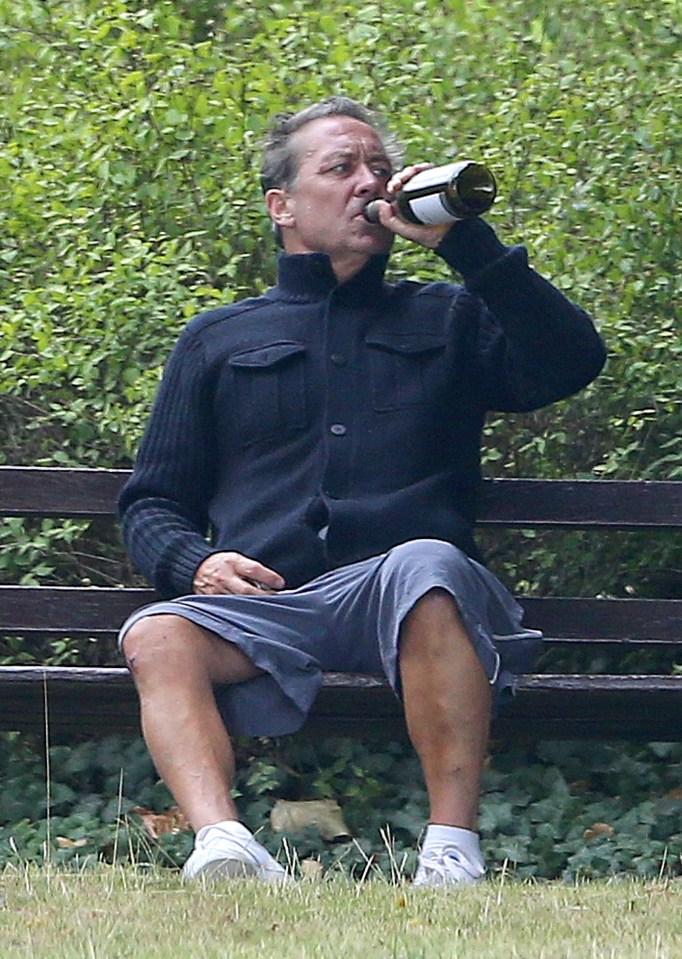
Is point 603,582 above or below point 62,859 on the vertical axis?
above

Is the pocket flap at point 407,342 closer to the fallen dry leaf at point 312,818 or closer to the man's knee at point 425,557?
the man's knee at point 425,557

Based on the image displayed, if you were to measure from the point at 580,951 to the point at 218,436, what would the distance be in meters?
1.93

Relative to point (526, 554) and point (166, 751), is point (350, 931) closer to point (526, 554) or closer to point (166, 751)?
point (166, 751)

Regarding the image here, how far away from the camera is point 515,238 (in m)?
5.16

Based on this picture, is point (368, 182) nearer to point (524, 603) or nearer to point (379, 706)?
point (524, 603)

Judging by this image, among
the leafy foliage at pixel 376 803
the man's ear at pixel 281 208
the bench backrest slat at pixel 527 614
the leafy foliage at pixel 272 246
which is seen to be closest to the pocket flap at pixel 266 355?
the man's ear at pixel 281 208

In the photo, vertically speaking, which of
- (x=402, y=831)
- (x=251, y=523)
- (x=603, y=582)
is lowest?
(x=402, y=831)

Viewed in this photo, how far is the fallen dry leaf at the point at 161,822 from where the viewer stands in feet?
15.8

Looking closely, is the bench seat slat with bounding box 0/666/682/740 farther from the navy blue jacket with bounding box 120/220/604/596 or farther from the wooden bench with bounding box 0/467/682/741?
the navy blue jacket with bounding box 120/220/604/596

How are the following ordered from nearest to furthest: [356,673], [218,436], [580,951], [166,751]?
[580,951], [166,751], [356,673], [218,436]

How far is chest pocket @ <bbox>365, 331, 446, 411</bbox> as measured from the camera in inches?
171

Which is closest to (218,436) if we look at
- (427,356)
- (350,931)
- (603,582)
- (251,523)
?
(251,523)

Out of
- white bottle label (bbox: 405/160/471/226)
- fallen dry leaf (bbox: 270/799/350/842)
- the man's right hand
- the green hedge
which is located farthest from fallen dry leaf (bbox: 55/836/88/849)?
white bottle label (bbox: 405/160/471/226)

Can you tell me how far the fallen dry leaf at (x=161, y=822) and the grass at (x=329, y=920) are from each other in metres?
1.20
